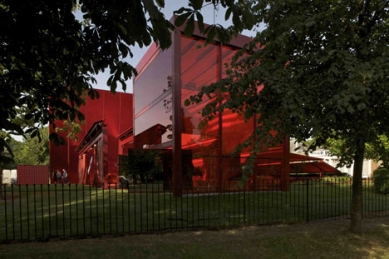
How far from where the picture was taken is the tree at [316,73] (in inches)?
199

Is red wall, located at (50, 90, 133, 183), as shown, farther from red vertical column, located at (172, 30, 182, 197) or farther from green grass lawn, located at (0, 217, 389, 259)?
green grass lawn, located at (0, 217, 389, 259)

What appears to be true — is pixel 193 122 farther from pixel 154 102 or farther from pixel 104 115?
pixel 104 115

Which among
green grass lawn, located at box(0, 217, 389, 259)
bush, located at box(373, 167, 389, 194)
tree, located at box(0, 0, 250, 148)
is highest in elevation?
tree, located at box(0, 0, 250, 148)

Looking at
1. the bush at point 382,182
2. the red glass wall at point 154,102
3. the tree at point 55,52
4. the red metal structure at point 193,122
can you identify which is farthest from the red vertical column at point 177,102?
the bush at point 382,182

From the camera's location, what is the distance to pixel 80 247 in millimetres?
5613

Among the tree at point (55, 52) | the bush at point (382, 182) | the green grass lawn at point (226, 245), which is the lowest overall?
the green grass lawn at point (226, 245)

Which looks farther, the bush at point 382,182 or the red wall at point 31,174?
the red wall at point 31,174

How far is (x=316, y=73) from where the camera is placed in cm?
562

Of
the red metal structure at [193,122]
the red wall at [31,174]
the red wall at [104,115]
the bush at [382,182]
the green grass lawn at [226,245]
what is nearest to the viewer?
the green grass lawn at [226,245]

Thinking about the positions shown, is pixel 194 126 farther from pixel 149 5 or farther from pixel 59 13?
pixel 149 5

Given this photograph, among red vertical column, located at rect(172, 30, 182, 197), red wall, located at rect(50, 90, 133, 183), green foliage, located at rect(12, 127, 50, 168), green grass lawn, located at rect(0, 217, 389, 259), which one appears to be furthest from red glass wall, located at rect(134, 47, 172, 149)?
green foliage, located at rect(12, 127, 50, 168)

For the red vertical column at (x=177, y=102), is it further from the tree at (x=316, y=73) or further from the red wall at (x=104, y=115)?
the red wall at (x=104, y=115)

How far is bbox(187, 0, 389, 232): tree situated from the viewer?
5052mm

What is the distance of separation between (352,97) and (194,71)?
28.1 ft
